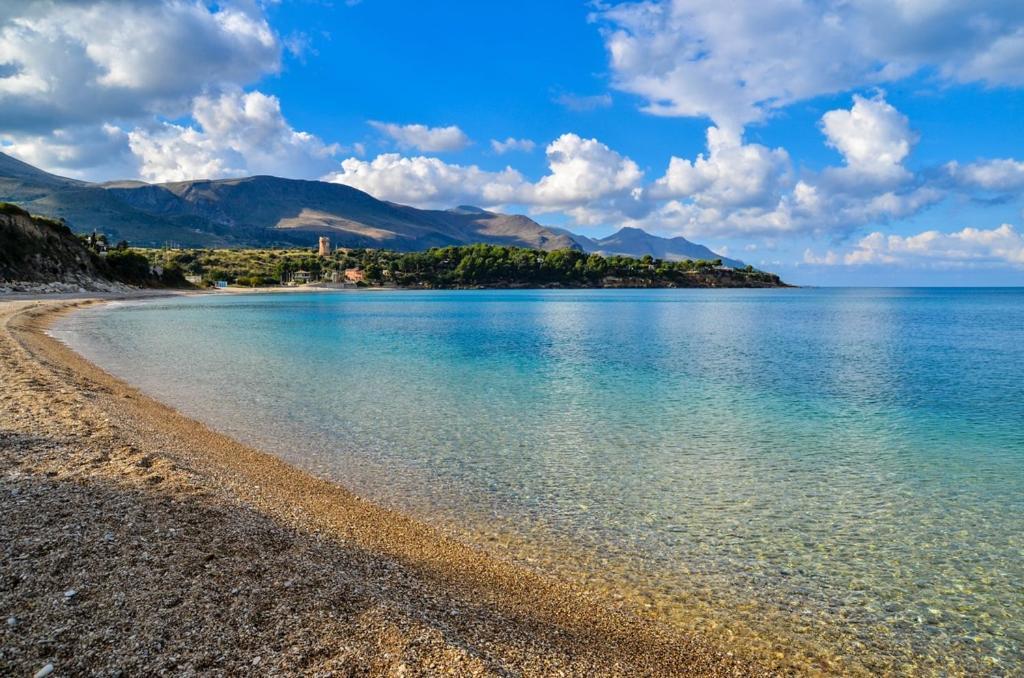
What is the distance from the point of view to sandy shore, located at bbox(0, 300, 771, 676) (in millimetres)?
5664

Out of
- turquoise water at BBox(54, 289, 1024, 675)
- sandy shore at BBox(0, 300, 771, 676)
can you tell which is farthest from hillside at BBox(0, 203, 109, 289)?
sandy shore at BBox(0, 300, 771, 676)

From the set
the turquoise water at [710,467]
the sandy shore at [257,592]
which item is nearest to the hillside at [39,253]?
the turquoise water at [710,467]

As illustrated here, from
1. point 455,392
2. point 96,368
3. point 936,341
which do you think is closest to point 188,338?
point 96,368

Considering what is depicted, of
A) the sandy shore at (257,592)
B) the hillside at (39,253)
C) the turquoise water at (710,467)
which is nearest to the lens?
the sandy shore at (257,592)

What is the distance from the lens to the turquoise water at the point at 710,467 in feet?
27.1

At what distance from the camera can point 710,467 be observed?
14695mm

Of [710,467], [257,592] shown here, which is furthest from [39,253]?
[257,592]

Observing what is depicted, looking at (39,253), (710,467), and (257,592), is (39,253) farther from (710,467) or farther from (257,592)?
(257,592)

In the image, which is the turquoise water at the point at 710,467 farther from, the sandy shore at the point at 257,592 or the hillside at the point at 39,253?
the hillside at the point at 39,253

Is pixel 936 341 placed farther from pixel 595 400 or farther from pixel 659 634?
pixel 659 634

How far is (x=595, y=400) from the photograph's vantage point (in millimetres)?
23641

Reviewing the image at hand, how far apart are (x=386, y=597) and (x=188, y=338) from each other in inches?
1660

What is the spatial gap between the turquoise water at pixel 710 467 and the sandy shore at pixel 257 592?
1.06 m

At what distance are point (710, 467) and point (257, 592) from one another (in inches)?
430
